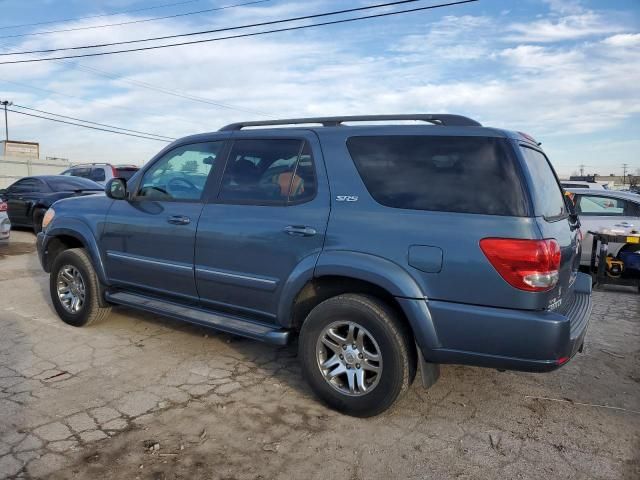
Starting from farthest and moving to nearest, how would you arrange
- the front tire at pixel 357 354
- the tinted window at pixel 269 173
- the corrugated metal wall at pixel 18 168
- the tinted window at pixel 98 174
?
the corrugated metal wall at pixel 18 168 < the tinted window at pixel 98 174 < the tinted window at pixel 269 173 < the front tire at pixel 357 354

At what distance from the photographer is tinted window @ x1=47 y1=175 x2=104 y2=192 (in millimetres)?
12649

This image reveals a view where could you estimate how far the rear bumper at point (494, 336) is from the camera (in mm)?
2918

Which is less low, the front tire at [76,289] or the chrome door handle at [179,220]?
the chrome door handle at [179,220]

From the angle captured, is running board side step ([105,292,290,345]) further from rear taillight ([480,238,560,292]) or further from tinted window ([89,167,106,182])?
tinted window ([89,167,106,182])

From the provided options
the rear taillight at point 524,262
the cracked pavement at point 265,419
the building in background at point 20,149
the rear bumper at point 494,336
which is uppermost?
the building in background at point 20,149

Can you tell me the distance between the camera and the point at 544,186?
11.3ft

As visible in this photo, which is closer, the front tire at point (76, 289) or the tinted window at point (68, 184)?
the front tire at point (76, 289)

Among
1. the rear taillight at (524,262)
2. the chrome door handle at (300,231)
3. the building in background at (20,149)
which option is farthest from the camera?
the building in background at (20,149)

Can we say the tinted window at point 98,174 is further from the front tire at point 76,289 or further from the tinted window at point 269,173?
the tinted window at point 269,173

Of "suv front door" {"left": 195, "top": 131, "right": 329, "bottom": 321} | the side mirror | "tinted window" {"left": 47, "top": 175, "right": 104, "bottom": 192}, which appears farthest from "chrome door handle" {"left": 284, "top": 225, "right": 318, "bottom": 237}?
"tinted window" {"left": 47, "top": 175, "right": 104, "bottom": 192}

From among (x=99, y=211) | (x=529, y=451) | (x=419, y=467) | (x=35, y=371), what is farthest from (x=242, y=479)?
(x=99, y=211)

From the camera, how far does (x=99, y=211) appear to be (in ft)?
16.6

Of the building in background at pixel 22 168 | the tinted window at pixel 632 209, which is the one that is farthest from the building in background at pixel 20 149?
the tinted window at pixel 632 209

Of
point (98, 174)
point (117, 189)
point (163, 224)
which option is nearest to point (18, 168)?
point (98, 174)
